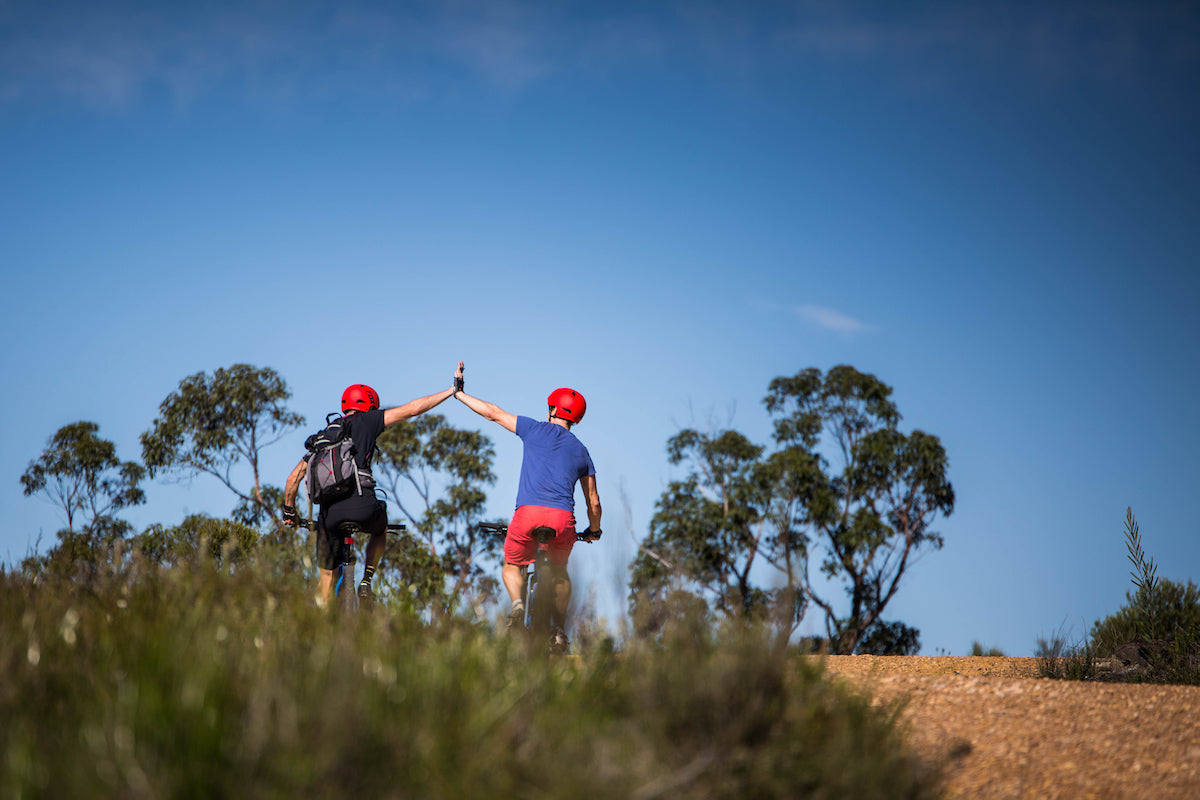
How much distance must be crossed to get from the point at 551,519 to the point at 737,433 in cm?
2187

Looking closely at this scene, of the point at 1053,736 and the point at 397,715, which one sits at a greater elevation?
the point at 397,715

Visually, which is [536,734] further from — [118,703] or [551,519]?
[551,519]

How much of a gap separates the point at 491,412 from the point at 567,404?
694mm

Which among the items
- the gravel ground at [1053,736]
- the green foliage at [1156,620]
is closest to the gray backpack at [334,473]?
the gravel ground at [1053,736]

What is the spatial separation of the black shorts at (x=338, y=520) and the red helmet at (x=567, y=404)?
1.93 m

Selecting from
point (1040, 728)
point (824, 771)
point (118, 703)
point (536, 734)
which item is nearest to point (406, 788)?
point (536, 734)

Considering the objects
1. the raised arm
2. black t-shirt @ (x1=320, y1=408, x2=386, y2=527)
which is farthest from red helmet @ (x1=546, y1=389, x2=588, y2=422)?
the raised arm

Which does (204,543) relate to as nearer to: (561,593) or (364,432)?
(561,593)

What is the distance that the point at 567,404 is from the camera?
27.3ft

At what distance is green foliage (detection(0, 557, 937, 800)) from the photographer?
3133 millimetres

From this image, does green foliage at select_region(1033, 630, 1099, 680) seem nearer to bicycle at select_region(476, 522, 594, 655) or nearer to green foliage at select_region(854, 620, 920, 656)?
bicycle at select_region(476, 522, 594, 655)

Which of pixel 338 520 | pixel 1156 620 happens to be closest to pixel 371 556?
pixel 338 520

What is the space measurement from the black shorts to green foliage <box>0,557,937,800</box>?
11.1 feet

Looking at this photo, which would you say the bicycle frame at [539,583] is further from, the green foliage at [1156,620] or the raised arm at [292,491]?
the green foliage at [1156,620]
